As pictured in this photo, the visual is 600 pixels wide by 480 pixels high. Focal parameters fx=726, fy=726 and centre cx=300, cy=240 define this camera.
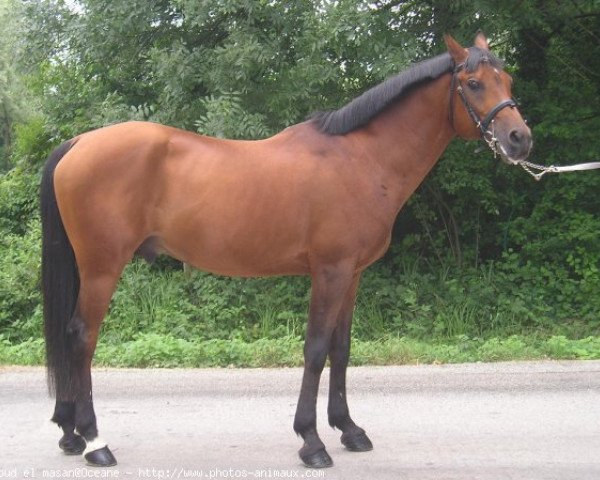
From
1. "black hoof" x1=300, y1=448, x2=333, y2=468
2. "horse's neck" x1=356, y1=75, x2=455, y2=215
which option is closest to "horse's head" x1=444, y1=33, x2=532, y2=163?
"horse's neck" x1=356, y1=75, x2=455, y2=215

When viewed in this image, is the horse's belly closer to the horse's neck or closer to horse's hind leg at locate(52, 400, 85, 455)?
the horse's neck

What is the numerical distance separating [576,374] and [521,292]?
318 cm

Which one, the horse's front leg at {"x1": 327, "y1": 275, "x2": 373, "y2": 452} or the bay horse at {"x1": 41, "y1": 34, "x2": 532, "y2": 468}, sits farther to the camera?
the horse's front leg at {"x1": 327, "y1": 275, "x2": 373, "y2": 452}

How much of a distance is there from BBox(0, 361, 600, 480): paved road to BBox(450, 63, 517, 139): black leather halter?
1.89m

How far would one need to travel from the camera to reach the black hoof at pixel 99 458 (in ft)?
13.4

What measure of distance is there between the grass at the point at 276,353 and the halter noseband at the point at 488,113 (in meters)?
2.83

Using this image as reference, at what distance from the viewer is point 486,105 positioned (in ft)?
13.2

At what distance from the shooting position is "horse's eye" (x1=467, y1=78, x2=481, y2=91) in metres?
4.05

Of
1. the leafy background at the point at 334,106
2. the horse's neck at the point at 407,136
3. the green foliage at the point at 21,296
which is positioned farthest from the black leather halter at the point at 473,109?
the green foliage at the point at 21,296

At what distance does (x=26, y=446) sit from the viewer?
14.6ft

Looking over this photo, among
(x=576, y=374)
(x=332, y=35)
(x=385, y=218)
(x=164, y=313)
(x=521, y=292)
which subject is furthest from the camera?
(x=521, y=292)

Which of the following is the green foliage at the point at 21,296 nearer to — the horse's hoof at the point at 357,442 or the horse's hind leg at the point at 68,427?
the horse's hind leg at the point at 68,427

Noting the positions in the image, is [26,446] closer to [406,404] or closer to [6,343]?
[406,404]

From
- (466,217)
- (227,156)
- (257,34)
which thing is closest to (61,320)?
(227,156)
